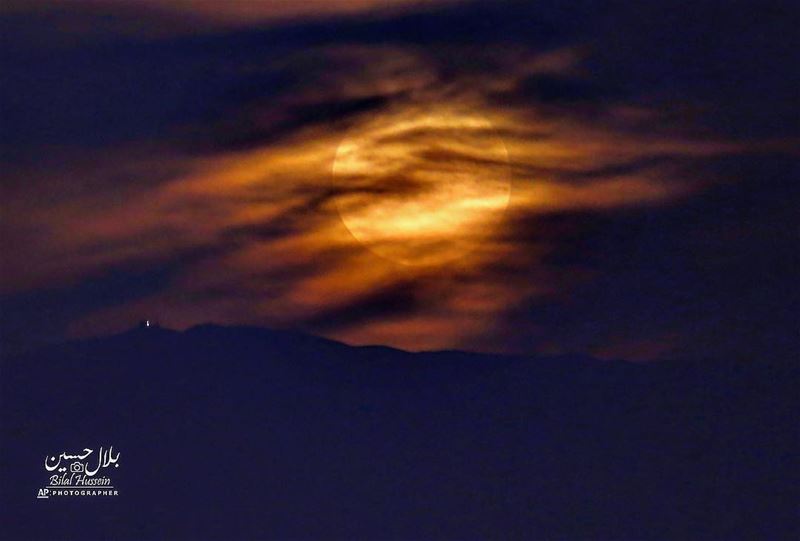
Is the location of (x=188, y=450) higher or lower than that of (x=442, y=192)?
lower

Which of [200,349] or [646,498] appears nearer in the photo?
[646,498]

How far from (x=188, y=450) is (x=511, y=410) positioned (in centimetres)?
786

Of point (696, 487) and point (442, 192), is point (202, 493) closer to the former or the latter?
point (442, 192)

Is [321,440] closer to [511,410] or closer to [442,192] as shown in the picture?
[511,410]

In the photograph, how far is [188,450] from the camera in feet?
61.9

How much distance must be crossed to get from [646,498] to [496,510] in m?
3.23

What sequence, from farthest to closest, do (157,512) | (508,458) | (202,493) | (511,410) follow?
1. (511,410)
2. (508,458)
3. (202,493)
4. (157,512)

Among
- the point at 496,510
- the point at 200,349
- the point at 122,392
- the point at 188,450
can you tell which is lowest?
the point at 496,510

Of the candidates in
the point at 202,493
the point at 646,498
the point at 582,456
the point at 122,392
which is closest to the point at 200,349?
the point at 122,392

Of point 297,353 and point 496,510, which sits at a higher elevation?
point 297,353

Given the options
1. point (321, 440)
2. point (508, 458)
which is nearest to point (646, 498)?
point (508, 458)

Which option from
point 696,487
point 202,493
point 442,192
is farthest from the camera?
point 696,487

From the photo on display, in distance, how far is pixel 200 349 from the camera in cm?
2091

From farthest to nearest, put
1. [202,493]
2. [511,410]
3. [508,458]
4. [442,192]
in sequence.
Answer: [511,410]
[508,458]
[202,493]
[442,192]
